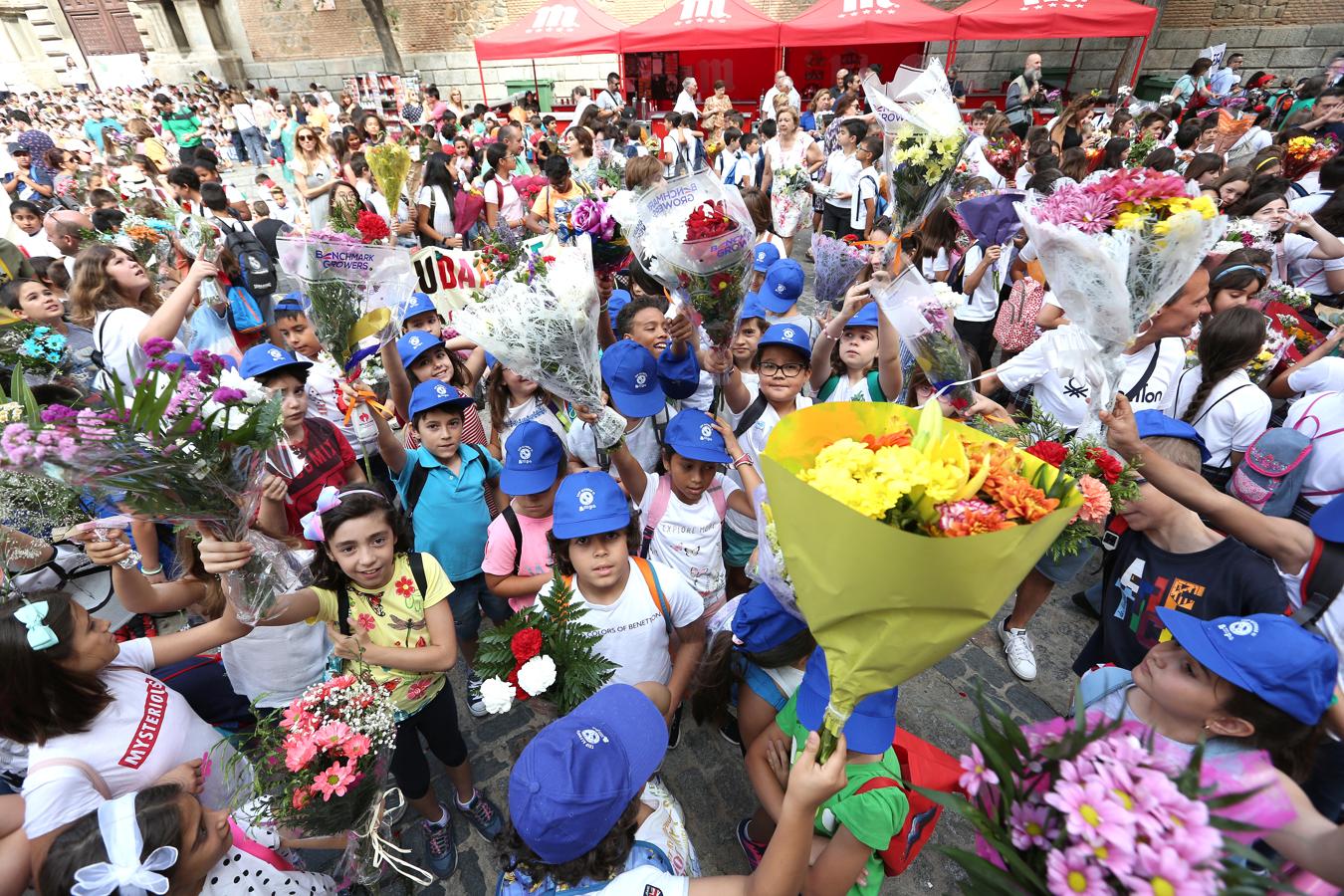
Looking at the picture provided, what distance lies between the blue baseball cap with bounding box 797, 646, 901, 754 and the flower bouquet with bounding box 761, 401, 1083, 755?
0.20 meters

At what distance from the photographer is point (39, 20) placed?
90.1ft

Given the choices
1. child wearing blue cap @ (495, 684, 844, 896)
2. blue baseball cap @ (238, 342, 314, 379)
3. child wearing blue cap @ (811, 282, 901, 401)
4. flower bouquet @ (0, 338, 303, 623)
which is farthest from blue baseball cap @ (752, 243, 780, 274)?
child wearing blue cap @ (495, 684, 844, 896)

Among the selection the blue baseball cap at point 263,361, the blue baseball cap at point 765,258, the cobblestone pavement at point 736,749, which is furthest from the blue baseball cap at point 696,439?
the blue baseball cap at point 765,258

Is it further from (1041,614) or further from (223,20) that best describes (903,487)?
(223,20)

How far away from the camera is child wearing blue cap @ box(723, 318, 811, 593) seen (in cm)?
351

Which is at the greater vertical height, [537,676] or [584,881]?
[537,676]

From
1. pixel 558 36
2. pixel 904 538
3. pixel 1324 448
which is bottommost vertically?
pixel 1324 448

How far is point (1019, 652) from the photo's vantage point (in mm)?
3910

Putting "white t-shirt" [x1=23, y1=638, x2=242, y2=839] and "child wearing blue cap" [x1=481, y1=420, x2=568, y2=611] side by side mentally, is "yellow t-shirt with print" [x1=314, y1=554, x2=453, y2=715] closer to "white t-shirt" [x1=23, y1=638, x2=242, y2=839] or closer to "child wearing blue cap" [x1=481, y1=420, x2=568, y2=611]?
"child wearing blue cap" [x1=481, y1=420, x2=568, y2=611]

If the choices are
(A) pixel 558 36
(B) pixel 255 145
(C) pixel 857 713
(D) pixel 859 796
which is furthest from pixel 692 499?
(B) pixel 255 145

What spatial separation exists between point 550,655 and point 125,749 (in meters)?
1.50

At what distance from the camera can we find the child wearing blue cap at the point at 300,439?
129 inches

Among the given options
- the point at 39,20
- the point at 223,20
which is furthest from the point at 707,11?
the point at 39,20

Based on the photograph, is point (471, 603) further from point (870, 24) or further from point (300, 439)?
point (870, 24)
